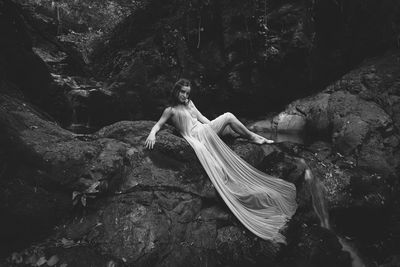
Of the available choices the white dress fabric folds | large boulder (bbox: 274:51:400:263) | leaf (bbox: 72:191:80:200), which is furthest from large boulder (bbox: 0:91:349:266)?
large boulder (bbox: 274:51:400:263)

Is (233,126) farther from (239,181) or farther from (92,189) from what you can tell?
(92,189)

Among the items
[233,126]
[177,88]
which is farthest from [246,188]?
[177,88]

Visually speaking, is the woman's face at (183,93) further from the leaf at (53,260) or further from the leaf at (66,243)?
the leaf at (53,260)

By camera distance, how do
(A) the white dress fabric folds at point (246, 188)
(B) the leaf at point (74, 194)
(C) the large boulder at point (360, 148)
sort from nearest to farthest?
1. (B) the leaf at point (74, 194)
2. (A) the white dress fabric folds at point (246, 188)
3. (C) the large boulder at point (360, 148)

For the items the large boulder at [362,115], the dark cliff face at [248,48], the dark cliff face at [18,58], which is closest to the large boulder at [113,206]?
the dark cliff face at [18,58]

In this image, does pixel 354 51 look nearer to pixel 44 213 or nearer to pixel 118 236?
pixel 118 236

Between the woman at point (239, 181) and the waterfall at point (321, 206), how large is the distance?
50 centimetres

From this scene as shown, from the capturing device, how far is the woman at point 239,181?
4000 mm

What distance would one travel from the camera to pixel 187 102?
5.50 m

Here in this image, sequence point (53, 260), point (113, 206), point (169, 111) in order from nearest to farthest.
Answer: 1. point (53, 260)
2. point (113, 206)
3. point (169, 111)

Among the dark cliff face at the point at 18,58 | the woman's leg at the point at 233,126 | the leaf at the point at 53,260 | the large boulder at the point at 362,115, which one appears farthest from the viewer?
the large boulder at the point at 362,115

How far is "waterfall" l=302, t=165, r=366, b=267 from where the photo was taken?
14.8 feet

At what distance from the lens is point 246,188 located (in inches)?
169

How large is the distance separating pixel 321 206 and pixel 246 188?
1.38 metres
